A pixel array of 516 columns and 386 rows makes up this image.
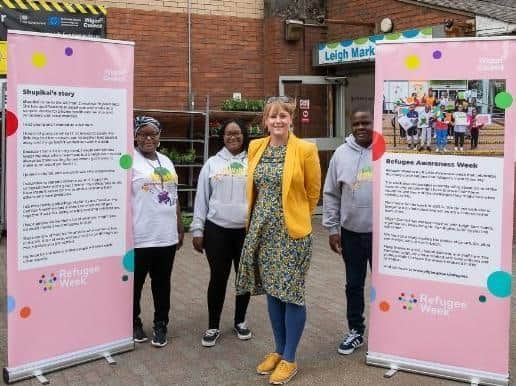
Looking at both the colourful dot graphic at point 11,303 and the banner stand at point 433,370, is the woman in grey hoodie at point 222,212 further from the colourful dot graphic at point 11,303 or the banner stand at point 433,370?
the colourful dot graphic at point 11,303

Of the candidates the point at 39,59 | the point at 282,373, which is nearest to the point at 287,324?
the point at 282,373

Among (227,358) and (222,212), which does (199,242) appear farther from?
(227,358)

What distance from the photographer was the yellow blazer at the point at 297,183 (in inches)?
168

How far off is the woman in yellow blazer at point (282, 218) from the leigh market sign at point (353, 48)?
524 centimetres

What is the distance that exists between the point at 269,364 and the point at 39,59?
99.3 inches

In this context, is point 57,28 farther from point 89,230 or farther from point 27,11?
point 89,230

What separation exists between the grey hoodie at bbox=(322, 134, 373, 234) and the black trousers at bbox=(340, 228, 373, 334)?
70mm

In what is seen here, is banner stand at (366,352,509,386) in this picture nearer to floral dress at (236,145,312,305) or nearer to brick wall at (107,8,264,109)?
floral dress at (236,145,312,305)

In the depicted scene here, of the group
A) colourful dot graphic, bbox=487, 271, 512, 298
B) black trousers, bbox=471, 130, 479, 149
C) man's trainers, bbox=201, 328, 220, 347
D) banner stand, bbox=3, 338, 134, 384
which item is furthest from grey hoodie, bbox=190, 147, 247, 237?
colourful dot graphic, bbox=487, 271, 512, 298

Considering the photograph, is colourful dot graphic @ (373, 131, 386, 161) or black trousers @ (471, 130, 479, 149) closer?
black trousers @ (471, 130, 479, 149)

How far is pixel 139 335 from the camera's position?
5.23 metres

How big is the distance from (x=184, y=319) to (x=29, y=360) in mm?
1670

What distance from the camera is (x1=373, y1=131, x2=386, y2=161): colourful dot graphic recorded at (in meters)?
4.48

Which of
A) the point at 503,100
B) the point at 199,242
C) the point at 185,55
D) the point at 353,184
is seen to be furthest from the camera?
the point at 185,55
